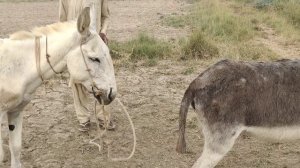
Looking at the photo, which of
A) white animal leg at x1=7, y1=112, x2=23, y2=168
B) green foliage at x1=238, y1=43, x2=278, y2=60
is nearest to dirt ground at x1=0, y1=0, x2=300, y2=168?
white animal leg at x1=7, y1=112, x2=23, y2=168

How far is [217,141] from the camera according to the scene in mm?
3725

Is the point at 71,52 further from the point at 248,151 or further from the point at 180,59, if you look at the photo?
the point at 180,59

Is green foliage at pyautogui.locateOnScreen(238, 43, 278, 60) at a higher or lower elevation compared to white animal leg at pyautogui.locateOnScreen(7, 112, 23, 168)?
lower

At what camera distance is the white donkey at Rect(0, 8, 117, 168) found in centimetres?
349

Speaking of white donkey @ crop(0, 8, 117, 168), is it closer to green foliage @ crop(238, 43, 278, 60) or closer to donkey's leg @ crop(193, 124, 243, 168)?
donkey's leg @ crop(193, 124, 243, 168)

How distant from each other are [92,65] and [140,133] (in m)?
2.28

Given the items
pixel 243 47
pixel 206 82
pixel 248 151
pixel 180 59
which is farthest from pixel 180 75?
pixel 206 82

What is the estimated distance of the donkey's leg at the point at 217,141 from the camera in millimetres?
3699

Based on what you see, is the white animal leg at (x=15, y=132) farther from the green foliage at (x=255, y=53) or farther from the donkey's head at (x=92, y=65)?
the green foliage at (x=255, y=53)

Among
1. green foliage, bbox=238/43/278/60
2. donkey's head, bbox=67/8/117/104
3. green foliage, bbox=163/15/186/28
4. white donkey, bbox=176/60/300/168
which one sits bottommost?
green foliage, bbox=163/15/186/28

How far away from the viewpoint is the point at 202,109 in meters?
3.77

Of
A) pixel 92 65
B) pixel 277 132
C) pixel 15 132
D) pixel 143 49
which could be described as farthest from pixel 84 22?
pixel 143 49

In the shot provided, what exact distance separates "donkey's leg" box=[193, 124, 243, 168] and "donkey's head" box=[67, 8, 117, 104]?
91 cm

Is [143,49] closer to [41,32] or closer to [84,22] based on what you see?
[41,32]
